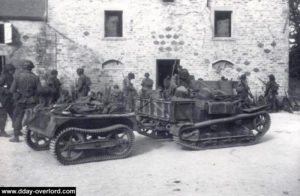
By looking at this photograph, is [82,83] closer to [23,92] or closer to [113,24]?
[23,92]

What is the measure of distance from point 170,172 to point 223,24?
12.6 meters

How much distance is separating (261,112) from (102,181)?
5393mm

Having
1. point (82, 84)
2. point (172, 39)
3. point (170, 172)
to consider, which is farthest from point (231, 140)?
point (172, 39)

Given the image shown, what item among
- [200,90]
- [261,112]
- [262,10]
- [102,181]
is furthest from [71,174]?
[262,10]

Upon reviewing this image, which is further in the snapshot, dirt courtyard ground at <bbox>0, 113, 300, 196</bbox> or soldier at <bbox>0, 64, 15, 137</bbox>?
soldier at <bbox>0, 64, 15, 137</bbox>

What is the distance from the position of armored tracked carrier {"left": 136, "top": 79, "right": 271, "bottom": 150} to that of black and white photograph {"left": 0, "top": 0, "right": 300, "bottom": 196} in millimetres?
31

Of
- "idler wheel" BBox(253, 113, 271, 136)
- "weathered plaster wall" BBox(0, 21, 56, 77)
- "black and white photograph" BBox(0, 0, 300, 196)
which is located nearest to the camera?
Result: "black and white photograph" BBox(0, 0, 300, 196)

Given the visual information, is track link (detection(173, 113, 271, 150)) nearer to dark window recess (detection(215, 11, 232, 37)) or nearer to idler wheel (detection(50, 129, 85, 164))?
idler wheel (detection(50, 129, 85, 164))

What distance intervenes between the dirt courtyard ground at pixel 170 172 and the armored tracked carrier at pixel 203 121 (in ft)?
1.15

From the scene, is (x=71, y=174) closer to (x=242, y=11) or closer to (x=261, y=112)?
(x=261, y=112)

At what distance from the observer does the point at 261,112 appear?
31.6 ft

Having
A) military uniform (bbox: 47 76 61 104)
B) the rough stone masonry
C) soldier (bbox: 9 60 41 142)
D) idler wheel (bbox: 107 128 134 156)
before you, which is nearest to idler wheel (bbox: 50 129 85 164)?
idler wheel (bbox: 107 128 134 156)

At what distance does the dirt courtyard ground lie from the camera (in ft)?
18.3

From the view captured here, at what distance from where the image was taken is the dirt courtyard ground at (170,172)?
557 centimetres
